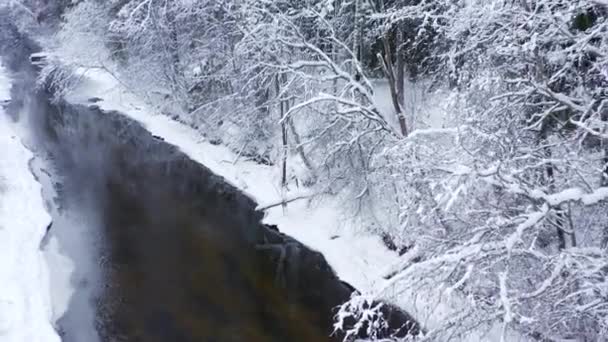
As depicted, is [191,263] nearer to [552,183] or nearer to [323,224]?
[323,224]

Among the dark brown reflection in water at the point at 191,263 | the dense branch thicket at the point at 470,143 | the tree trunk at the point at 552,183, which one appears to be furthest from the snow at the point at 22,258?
the tree trunk at the point at 552,183

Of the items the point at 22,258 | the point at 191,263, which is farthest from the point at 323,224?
the point at 22,258

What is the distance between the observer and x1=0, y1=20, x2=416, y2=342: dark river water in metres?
11.3

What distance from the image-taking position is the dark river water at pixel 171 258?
11297 millimetres

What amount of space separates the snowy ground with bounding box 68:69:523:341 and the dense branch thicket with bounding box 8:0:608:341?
1.40ft

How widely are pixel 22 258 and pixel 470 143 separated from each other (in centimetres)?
1034

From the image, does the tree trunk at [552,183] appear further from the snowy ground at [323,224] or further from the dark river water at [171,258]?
the dark river water at [171,258]

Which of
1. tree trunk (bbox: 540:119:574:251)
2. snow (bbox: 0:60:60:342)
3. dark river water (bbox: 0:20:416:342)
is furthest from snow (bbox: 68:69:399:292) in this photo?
snow (bbox: 0:60:60:342)

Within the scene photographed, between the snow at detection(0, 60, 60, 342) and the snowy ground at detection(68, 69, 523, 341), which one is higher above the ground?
the snow at detection(0, 60, 60, 342)

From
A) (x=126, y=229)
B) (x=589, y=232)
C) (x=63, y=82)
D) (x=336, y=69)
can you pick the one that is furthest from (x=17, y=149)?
(x=589, y=232)

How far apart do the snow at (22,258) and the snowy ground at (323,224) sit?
18.8 feet

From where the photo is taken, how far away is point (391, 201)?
1324 centimetres

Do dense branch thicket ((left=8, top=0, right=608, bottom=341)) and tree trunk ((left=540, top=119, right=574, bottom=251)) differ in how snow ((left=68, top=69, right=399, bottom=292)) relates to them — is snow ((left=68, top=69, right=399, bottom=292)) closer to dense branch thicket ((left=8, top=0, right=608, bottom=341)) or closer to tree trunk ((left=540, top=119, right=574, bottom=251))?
dense branch thicket ((left=8, top=0, right=608, bottom=341))

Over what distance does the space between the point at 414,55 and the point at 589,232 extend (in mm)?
8811
